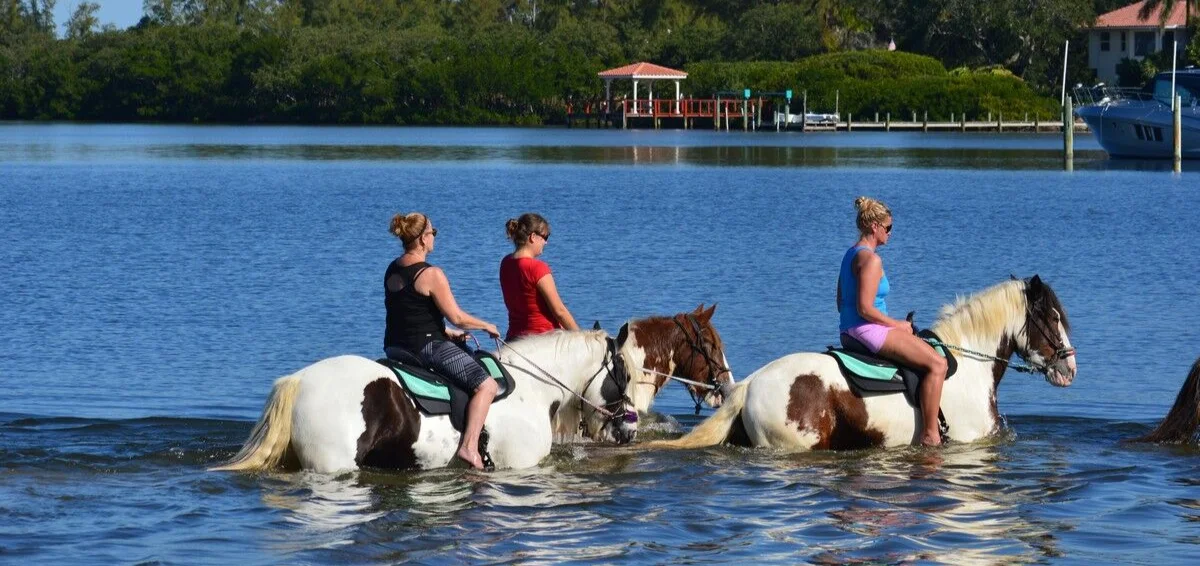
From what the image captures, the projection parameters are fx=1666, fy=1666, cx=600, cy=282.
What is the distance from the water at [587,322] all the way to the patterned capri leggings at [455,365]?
69cm

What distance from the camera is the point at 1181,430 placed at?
12.0 metres

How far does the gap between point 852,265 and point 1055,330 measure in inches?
71.3

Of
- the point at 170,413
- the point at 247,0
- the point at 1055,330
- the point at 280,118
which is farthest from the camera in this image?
the point at 247,0

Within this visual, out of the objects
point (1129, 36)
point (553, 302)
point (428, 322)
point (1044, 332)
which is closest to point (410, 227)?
point (428, 322)

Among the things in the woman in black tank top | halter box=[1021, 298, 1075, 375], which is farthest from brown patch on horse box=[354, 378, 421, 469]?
halter box=[1021, 298, 1075, 375]

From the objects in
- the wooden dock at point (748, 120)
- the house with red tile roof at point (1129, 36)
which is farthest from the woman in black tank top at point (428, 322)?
the house with red tile roof at point (1129, 36)

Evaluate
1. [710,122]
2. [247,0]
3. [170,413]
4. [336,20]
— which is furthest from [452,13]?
[170,413]

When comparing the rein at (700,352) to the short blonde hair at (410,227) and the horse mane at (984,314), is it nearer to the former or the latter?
the horse mane at (984,314)

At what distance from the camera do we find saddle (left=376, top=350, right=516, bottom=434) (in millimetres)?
10047

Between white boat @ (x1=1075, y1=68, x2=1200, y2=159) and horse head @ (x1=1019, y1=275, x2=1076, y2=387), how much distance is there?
54203 millimetres

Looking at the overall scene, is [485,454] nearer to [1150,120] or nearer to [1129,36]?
[1150,120]

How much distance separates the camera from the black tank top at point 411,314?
10086mm

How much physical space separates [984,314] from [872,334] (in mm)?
1113

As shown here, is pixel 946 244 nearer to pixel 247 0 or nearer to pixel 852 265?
pixel 852 265
